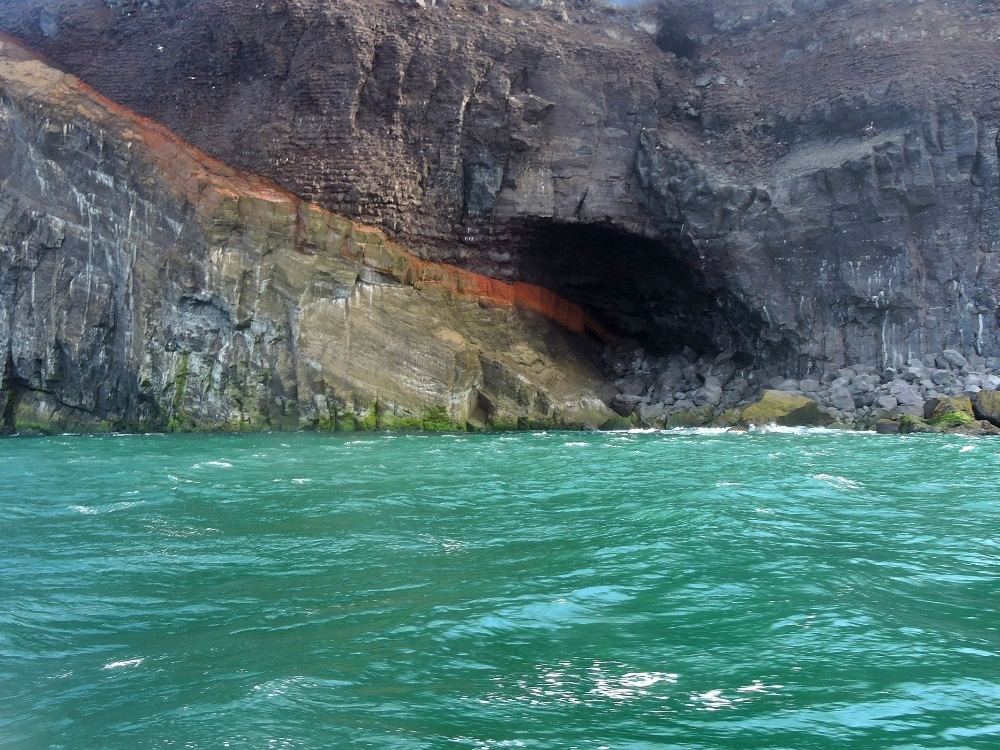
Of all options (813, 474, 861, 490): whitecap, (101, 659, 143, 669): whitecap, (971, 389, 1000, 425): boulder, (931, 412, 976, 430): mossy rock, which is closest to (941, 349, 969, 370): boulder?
(971, 389, 1000, 425): boulder

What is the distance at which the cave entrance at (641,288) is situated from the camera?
25.9 meters

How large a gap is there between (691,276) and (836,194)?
15.3 ft

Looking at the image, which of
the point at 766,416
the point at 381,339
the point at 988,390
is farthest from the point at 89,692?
the point at 988,390

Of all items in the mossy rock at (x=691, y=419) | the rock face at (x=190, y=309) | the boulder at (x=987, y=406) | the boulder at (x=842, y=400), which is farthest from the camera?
the mossy rock at (x=691, y=419)

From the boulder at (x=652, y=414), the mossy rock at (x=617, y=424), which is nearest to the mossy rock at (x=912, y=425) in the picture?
the boulder at (x=652, y=414)

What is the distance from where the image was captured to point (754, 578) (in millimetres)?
6570

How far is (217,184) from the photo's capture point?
23.0 m

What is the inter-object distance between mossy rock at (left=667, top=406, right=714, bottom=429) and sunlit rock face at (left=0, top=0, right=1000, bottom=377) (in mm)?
3678

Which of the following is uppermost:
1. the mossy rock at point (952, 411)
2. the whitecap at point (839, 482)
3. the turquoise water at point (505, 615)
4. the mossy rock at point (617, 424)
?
the mossy rock at point (952, 411)

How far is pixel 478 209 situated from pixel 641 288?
629cm

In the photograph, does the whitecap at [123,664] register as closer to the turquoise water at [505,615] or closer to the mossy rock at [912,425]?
the turquoise water at [505,615]

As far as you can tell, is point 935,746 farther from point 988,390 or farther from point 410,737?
point 988,390

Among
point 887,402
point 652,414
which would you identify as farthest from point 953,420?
point 652,414

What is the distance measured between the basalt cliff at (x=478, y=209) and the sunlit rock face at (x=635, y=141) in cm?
8
